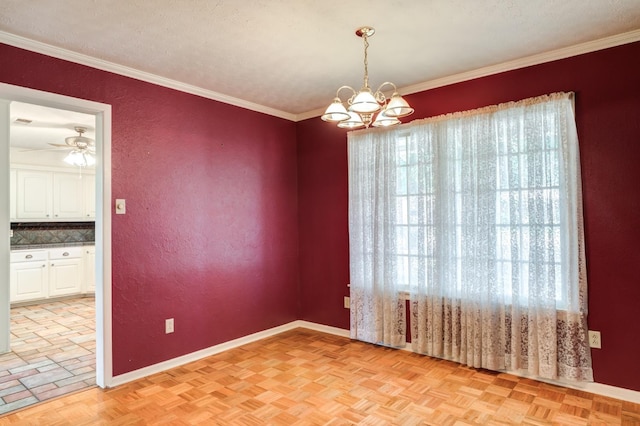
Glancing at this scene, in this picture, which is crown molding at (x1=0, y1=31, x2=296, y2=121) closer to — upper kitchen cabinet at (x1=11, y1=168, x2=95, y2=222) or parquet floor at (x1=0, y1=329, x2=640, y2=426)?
parquet floor at (x1=0, y1=329, x2=640, y2=426)

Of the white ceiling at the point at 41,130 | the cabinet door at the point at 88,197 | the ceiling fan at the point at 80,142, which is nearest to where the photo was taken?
the white ceiling at the point at 41,130

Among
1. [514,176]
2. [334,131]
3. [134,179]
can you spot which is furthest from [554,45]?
[134,179]

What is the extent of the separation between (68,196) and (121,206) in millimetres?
4540

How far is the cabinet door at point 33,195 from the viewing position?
20.2 feet

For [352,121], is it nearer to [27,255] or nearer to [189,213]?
[189,213]

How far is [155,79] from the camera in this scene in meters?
3.31

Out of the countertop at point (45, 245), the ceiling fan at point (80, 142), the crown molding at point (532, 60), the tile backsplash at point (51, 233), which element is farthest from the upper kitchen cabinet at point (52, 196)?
the crown molding at point (532, 60)

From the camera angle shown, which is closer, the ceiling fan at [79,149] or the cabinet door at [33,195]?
the ceiling fan at [79,149]

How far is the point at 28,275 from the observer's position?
5.91 m

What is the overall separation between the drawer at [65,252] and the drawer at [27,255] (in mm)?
113

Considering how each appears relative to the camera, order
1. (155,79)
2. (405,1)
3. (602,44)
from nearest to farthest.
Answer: (405,1), (602,44), (155,79)

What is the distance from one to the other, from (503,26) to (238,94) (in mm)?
2419

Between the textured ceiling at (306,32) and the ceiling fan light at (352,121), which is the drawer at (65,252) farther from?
the ceiling fan light at (352,121)

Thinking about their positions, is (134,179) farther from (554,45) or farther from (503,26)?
(554,45)
